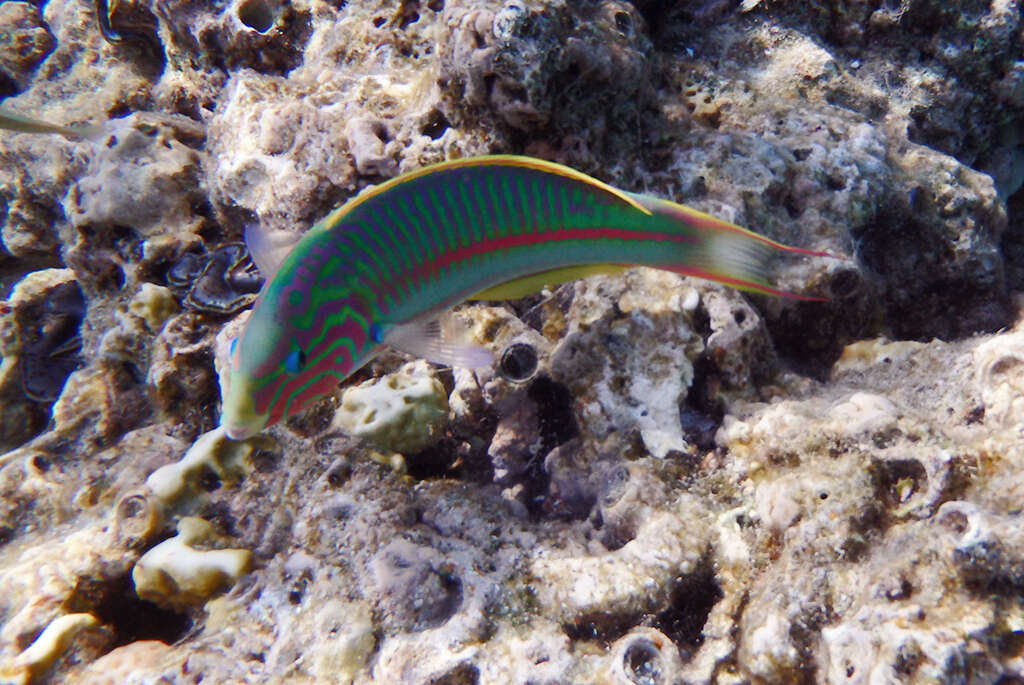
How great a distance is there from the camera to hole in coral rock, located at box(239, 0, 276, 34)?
3.75 m

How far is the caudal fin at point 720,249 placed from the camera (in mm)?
1922

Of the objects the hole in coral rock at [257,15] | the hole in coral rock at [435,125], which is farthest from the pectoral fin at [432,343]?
the hole in coral rock at [257,15]

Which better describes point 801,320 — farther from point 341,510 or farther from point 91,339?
point 91,339

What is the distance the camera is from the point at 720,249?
1.94m

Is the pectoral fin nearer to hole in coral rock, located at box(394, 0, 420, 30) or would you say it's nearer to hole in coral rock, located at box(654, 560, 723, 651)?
hole in coral rock, located at box(654, 560, 723, 651)

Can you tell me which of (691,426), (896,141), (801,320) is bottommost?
(691,426)

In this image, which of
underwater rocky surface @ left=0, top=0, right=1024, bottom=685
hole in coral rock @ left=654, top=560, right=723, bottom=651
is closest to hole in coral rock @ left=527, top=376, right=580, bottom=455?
underwater rocky surface @ left=0, top=0, right=1024, bottom=685

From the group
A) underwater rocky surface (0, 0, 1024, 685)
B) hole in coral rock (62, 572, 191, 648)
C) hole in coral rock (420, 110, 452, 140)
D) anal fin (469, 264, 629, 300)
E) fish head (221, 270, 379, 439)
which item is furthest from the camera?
hole in coral rock (420, 110, 452, 140)

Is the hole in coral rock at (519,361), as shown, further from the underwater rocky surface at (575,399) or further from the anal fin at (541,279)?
the anal fin at (541,279)

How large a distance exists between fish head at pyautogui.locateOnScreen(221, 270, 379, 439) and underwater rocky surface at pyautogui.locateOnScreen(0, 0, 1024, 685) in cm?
67

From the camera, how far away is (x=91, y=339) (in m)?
3.61

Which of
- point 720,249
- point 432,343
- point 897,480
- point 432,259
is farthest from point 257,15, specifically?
point 897,480

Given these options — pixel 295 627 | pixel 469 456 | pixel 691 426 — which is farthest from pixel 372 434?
pixel 691 426

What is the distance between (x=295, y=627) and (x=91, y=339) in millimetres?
2674
